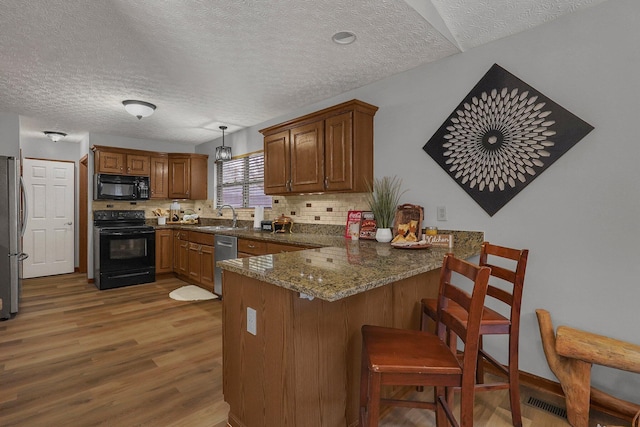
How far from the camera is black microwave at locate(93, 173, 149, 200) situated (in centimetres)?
512

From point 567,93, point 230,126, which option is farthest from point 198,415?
point 230,126

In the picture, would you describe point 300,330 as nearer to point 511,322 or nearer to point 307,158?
point 511,322

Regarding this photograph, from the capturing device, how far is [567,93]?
2104mm

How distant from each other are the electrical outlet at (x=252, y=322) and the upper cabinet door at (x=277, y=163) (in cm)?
230

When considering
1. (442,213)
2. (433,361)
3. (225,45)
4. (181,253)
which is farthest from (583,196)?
(181,253)

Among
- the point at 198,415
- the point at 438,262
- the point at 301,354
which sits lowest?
the point at 198,415

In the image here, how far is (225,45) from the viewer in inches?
97.0

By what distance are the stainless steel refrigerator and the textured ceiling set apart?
871mm

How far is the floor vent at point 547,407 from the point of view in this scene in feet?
6.32

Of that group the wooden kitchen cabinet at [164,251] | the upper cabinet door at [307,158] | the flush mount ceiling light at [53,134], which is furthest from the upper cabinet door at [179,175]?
the upper cabinet door at [307,158]

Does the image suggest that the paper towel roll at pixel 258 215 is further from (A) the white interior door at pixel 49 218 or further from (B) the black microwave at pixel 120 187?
(A) the white interior door at pixel 49 218

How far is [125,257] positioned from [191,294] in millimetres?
1396

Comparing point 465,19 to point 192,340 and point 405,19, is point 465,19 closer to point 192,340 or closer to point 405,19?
point 405,19

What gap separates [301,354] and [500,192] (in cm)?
190
